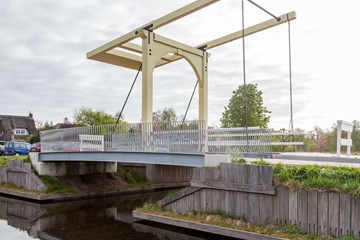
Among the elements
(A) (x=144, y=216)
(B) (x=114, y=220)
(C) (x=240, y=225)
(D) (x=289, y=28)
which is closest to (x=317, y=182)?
(C) (x=240, y=225)

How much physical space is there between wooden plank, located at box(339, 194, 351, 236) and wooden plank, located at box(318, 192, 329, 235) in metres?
0.32

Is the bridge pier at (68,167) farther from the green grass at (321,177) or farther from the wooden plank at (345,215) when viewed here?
the wooden plank at (345,215)

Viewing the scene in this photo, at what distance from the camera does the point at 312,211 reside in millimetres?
8758

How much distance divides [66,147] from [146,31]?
742 cm

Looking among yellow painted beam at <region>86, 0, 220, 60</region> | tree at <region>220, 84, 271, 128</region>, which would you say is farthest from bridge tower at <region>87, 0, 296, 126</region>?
tree at <region>220, 84, 271, 128</region>

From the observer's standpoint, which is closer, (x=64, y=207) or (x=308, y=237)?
(x=308, y=237)

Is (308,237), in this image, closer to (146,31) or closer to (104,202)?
(146,31)

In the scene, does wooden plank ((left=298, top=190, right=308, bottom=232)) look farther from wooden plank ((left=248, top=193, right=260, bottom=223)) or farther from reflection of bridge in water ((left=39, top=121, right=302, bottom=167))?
reflection of bridge in water ((left=39, top=121, right=302, bottom=167))

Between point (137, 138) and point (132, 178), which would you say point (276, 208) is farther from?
point (132, 178)

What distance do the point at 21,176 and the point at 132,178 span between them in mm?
6558

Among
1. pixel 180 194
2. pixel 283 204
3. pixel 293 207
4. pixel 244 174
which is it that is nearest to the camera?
pixel 293 207

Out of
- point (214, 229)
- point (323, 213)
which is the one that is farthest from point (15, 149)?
point (323, 213)

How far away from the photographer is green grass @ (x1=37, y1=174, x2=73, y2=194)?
18.5 m

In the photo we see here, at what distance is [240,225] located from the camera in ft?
31.9
